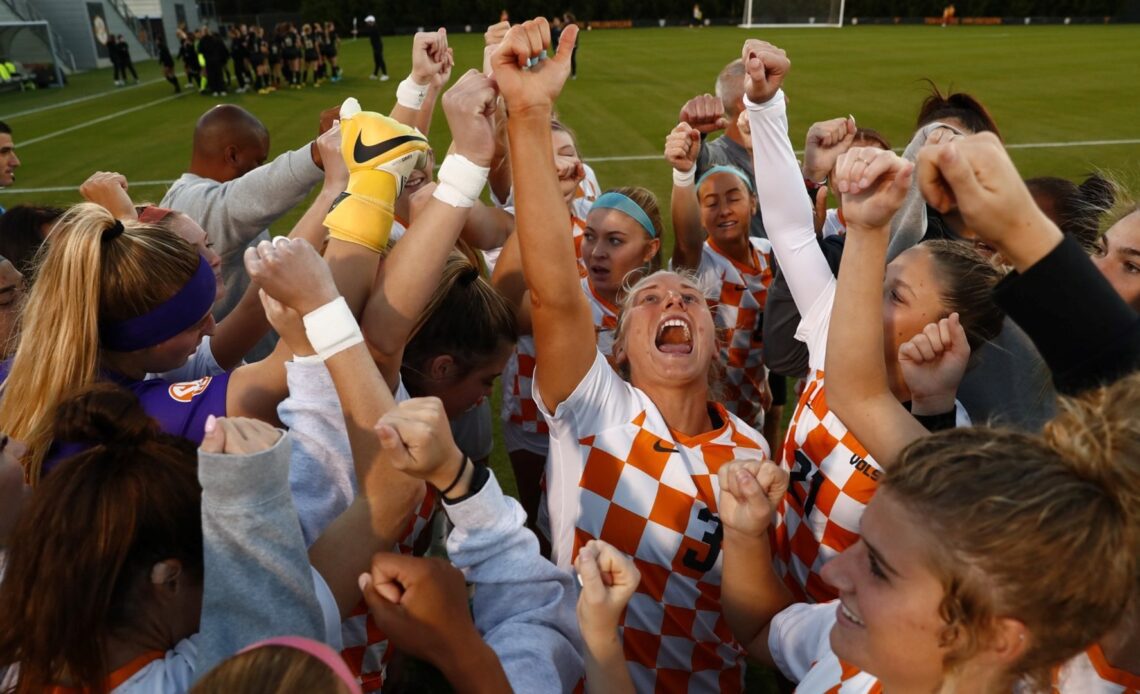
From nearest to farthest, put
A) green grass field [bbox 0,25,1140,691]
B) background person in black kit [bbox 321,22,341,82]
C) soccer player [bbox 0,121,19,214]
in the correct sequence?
1. soccer player [bbox 0,121,19,214]
2. green grass field [bbox 0,25,1140,691]
3. background person in black kit [bbox 321,22,341,82]

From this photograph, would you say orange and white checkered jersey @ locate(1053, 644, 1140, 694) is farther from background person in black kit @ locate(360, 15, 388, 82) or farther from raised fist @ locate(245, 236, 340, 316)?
background person in black kit @ locate(360, 15, 388, 82)

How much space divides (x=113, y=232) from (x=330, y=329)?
2.87ft

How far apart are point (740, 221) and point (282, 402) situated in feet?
8.28

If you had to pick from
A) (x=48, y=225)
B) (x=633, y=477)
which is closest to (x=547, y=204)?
(x=633, y=477)

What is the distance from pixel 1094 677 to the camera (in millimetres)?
1330

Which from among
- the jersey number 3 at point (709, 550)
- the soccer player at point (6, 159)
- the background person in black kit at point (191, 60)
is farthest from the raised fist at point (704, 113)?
the background person in black kit at point (191, 60)

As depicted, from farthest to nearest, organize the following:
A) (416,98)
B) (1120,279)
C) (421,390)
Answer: (416,98), (421,390), (1120,279)

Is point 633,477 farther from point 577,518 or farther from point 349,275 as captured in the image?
point 349,275

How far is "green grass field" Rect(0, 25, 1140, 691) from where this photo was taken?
1097 centimetres

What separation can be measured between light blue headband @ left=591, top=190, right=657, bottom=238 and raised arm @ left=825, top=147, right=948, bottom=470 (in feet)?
5.95

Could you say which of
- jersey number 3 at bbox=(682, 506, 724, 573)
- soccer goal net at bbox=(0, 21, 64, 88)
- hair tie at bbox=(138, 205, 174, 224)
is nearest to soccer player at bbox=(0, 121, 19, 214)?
hair tie at bbox=(138, 205, 174, 224)

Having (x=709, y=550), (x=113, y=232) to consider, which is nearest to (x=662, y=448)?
(x=709, y=550)

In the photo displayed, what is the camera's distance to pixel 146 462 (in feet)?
4.58

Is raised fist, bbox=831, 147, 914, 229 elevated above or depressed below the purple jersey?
above
